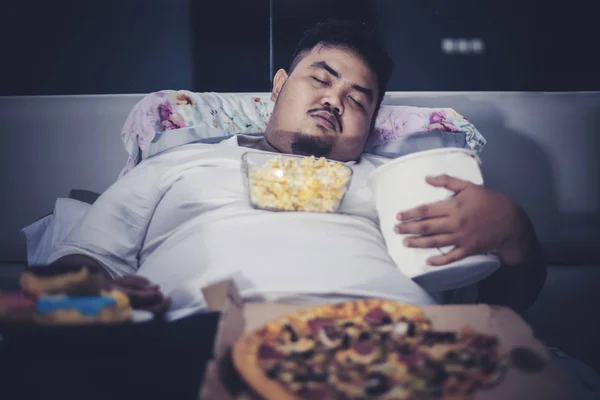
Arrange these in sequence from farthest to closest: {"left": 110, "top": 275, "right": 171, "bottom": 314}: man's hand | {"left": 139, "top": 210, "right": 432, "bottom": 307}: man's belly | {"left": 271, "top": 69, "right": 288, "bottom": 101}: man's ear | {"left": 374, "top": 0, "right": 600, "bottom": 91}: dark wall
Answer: {"left": 374, "top": 0, "right": 600, "bottom": 91}: dark wall
{"left": 271, "top": 69, "right": 288, "bottom": 101}: man's ear
{"left": 139, "top": 210, "right": 432, "bottom": 307}: man's belly
{"left": 110, "top": 275, "right": 171, "bottom": 314}: man's hand

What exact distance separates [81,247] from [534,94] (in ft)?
4.02

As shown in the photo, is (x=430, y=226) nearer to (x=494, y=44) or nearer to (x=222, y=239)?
(x=222, y=239)

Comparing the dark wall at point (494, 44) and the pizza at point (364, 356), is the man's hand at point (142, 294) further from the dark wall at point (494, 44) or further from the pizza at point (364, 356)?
the dark wall at point (494, 44)

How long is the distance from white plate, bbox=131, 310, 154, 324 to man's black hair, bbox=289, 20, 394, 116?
788mm

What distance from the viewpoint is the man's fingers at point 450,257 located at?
937mm

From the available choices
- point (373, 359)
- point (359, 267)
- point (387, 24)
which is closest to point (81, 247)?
point (359, 267)

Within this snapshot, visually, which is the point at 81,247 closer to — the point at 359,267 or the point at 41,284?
the point at 41,284

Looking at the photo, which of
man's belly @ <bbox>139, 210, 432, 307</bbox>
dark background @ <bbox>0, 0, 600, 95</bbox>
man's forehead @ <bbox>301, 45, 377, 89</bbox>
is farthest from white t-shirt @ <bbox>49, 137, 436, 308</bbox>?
dark background @ <bbox>0, 0, 600, 95</bbox>

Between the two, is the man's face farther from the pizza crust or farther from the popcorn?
the pizza crust

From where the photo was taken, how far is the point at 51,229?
129 centimetres

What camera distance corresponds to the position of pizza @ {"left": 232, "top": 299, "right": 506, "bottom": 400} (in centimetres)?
62

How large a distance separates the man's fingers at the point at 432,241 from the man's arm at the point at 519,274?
153 millimetres

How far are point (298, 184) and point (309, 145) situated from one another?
0.81 feet

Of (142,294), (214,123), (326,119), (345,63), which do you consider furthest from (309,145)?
(142,294)
